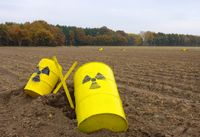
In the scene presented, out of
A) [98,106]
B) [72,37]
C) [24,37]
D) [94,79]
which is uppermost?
[94,79]

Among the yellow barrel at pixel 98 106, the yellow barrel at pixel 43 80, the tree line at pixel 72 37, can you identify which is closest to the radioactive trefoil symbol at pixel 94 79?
the yellow barrel at pixel 98 106

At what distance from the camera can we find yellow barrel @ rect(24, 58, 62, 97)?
6.82 metres

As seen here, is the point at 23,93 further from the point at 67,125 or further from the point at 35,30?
the point at 35,30

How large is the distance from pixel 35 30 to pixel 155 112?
65.9 m

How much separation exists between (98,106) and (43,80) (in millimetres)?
2498

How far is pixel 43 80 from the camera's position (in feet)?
22.6

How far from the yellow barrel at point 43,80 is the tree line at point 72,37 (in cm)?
6032

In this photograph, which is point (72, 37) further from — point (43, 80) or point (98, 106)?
point (98, 106)

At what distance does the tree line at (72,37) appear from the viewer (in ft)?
219

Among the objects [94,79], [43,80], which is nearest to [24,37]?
[43,80]

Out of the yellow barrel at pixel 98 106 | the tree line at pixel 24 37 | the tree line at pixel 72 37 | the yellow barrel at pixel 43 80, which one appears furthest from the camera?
the tree line at pixel 72 37

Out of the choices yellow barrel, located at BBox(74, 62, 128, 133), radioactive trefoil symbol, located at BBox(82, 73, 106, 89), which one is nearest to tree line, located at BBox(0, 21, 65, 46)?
radioactive trefoil symbol, located at BBox(82, 73, 106, 89)

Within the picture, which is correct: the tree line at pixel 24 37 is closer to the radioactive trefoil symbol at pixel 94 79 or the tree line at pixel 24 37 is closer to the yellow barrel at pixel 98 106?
the radioactive trefoil symbol at pixel 94 79

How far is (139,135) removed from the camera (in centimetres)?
510
